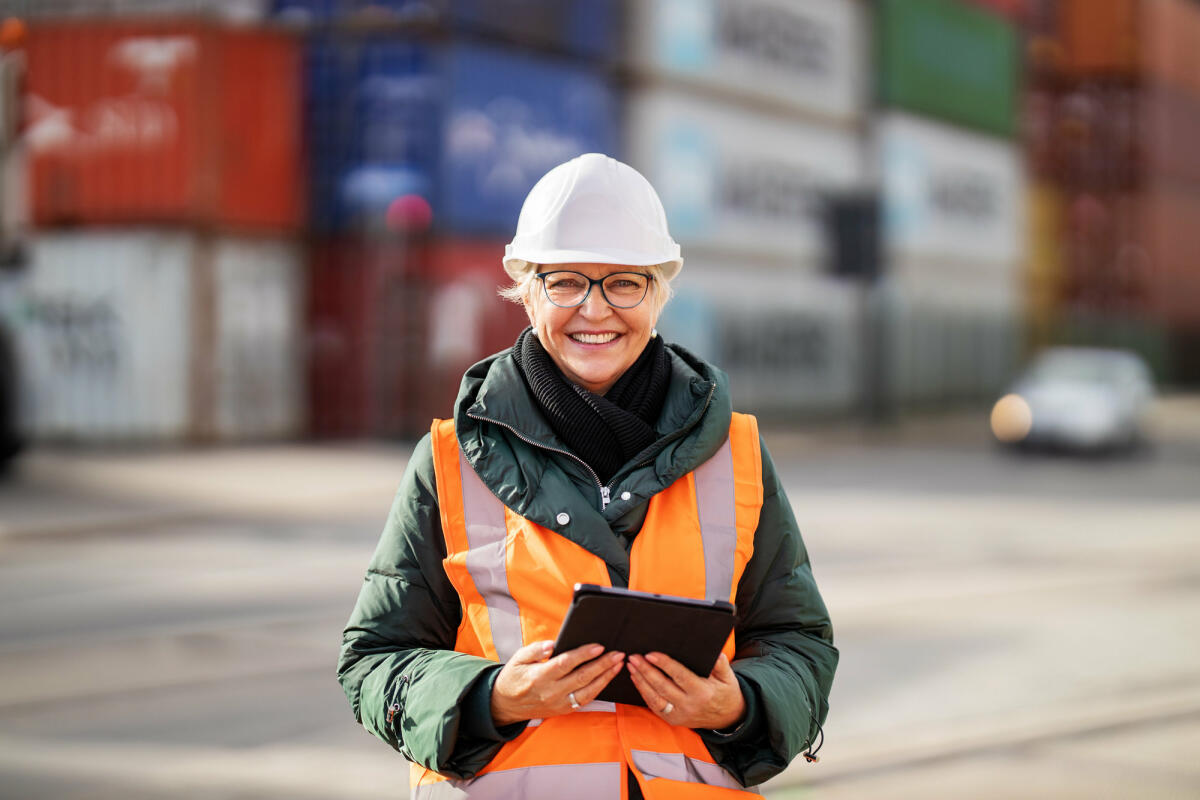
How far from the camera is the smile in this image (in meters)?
2.38

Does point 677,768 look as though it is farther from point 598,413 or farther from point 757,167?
point 757,167

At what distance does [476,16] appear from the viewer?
66.3ft

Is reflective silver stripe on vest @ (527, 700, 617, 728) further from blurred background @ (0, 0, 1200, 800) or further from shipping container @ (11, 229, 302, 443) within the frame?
shipping container @ (11, 229, 302, 443)

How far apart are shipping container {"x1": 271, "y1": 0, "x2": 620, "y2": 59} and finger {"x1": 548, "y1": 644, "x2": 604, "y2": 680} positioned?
18637 mm

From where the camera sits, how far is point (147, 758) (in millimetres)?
5203

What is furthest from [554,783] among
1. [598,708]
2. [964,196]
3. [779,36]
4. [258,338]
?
[964,196]

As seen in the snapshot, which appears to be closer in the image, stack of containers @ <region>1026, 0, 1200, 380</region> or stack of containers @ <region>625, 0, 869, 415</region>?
stack of containers @ <region>625, 0, 869, 415</region>

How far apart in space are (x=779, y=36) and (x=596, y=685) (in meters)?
27.1

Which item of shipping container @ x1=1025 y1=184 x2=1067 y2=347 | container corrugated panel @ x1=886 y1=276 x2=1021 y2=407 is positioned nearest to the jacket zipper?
container corrugated panel @ x1=886 y1=276 x2=1021 y2=407

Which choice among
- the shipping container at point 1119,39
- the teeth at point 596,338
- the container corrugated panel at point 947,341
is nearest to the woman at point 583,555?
the teeth at point 596,338

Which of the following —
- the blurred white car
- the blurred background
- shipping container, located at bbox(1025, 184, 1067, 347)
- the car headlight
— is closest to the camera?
the blurred background

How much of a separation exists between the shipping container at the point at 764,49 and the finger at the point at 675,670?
2277 cm

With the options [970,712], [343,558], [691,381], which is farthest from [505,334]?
[691,381]

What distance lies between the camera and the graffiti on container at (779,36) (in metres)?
26.6
